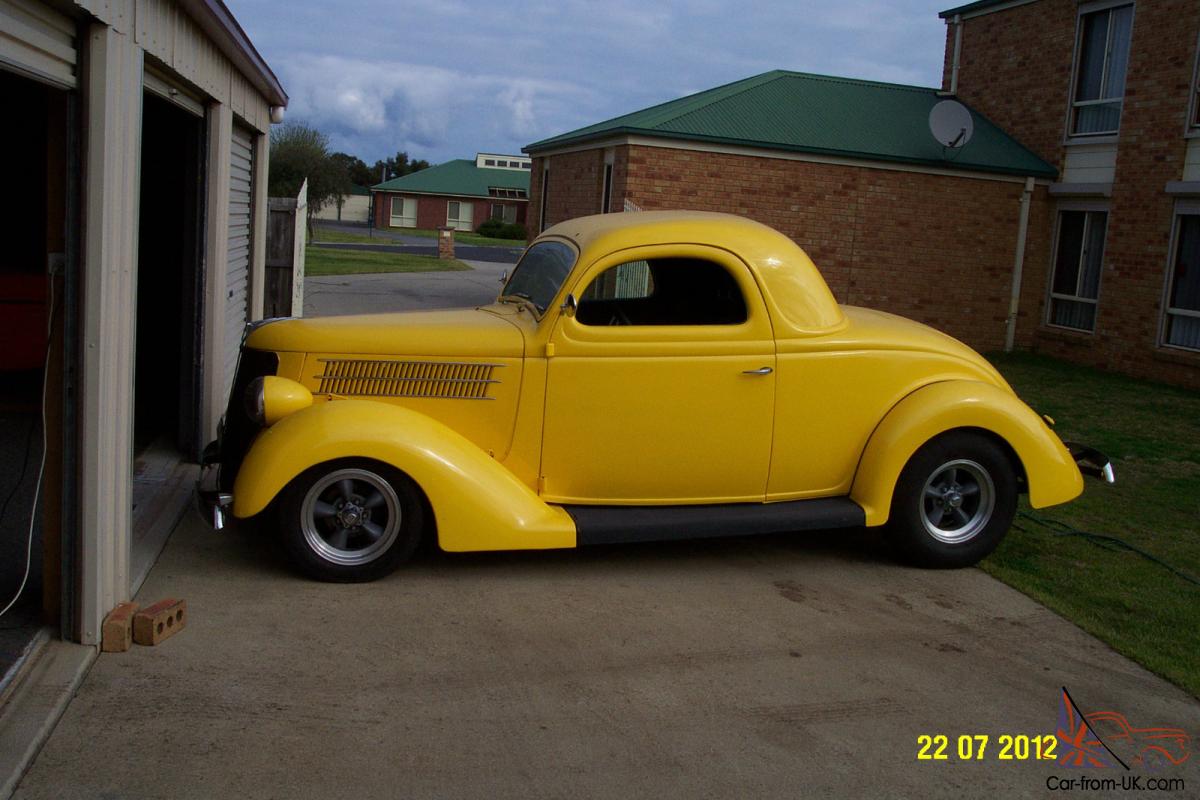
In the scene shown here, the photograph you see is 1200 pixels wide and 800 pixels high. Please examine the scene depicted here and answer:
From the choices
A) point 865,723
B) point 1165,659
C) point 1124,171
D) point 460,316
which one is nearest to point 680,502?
point 460,316

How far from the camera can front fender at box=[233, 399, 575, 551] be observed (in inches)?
221

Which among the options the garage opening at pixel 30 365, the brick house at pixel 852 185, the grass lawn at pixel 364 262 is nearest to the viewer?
the garage opening at pixel 30 365

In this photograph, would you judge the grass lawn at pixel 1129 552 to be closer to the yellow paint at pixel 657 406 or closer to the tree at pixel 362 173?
the yellow paint at pixel 657 406

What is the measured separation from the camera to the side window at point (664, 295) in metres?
6.45

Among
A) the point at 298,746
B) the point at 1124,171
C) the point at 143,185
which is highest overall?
the point at 1124,171

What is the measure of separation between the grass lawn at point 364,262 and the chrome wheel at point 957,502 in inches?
860

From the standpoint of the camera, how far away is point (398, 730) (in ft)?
14.1

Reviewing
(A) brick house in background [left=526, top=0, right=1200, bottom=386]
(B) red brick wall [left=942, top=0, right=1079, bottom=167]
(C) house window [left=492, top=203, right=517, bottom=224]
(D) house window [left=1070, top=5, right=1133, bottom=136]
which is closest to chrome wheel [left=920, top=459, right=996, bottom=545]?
(A) brick house in background [left=526, top=0, right=1200, bottom=386]

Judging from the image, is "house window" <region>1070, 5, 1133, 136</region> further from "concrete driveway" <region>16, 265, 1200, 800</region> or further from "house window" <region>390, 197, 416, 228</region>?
"house window" <region>390, 197, 416, 228</region>

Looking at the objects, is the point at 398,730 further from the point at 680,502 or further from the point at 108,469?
the point at 680,502

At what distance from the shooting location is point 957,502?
6.64 metres

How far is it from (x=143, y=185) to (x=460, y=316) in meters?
5.09

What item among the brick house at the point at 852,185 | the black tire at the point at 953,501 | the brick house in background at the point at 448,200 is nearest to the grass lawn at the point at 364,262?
the brick house at the point at 852,185

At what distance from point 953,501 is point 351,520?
3.40m
